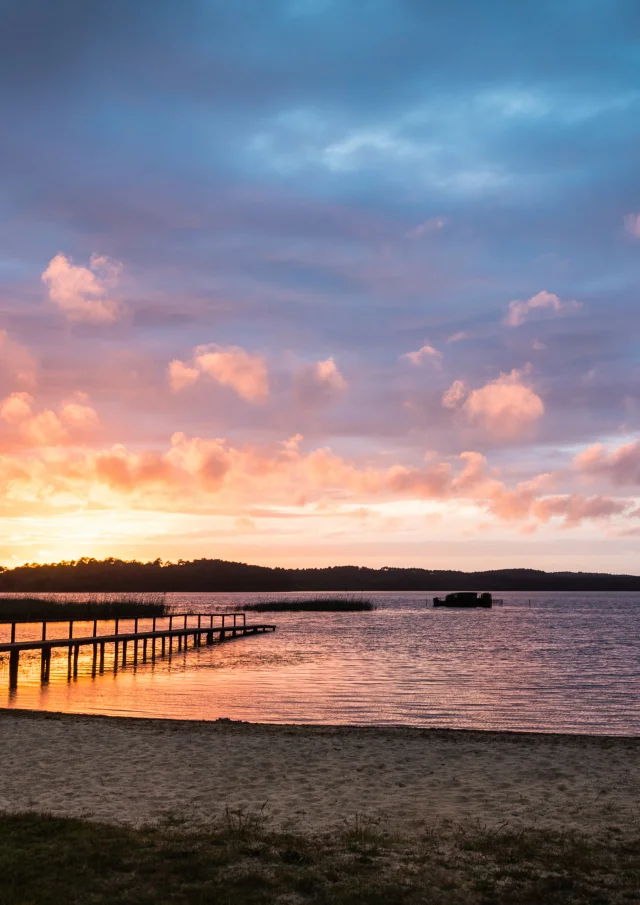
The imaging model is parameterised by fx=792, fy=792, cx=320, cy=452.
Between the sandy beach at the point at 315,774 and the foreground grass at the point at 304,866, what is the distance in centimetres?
90

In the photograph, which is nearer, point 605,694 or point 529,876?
point 529,876

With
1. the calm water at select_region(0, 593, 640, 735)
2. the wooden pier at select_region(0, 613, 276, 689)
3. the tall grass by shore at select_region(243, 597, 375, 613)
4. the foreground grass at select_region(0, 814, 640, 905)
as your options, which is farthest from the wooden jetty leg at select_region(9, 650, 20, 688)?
the tall grass by shore at select_region(243, 597, 375, 613)

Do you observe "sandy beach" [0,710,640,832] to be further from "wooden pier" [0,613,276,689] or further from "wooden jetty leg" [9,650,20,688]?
"wooden pier" [0,613,276,689]

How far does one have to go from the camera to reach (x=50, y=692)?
30.8m

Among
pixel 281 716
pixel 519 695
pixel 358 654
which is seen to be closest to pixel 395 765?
pixel 281 716

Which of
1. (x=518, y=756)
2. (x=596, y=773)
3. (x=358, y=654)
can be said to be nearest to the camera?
(x=596, y=773)

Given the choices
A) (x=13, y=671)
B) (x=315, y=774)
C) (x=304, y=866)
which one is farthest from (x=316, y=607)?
(x=304, y=866)

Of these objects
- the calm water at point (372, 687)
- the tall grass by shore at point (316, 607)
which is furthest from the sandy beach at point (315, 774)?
the tall grass by shore at point (316, 607)

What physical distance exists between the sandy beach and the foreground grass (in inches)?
35.4

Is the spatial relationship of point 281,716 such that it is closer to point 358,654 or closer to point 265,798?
point 265,798

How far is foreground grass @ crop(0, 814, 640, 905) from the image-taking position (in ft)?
24.7

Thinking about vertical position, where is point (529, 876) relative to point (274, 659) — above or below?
above

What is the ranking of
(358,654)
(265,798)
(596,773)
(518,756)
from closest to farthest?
(265,798), (596,773), (518,756), (358,654)

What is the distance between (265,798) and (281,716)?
41.9ft
